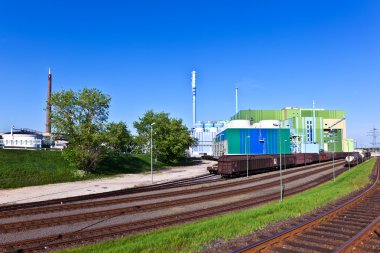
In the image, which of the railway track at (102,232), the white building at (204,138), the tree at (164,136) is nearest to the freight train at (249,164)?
the railway track at (102,232)

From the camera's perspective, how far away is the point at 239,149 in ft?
378

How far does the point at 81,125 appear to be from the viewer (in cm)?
5138

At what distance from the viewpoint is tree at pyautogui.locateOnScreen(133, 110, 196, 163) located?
84.3 metres

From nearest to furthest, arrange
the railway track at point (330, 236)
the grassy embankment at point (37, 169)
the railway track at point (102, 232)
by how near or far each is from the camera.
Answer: the railway track at point (330, 236)
the railway track at point (102, 232)
the grassy embankment at point (37, 169)

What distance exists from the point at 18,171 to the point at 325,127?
14503cm

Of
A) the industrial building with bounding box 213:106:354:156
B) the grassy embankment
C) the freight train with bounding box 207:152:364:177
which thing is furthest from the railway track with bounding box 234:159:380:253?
the industrial building with bounding box 213:106:354:156

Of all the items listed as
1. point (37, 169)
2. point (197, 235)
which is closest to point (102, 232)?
point (197, 235)

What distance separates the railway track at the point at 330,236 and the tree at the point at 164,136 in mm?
69675

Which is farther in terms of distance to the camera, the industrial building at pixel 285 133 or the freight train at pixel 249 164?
the industrial building at pixel 285 133

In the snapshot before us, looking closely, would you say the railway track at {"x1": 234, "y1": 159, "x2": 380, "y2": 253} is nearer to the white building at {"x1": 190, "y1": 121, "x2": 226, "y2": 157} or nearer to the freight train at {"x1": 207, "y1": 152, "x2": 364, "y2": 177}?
the freight train at {"x1": 207, "y1": 152, "x2": 364, "y2": 177}

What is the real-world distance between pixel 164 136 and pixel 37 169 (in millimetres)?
42557

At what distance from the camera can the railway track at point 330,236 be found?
9.74 meters

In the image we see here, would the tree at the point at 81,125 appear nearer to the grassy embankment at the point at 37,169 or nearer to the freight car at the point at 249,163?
the grassy embankment at the point at 37,169

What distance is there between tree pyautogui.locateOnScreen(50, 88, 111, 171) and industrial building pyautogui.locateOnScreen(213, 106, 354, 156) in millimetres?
39042
